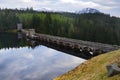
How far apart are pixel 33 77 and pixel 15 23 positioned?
14135cm

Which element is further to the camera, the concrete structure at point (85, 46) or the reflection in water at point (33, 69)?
the concrete structure at point (85, 46)

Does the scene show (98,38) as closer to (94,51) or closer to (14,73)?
(94,51)

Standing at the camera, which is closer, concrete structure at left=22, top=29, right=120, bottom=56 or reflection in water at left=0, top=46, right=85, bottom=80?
reflection in water at left=0, top=46, right=85, bottom=80

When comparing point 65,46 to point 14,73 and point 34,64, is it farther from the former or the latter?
point 14,73

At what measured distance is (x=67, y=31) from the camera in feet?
524

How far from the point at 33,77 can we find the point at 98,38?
95360 millimetres

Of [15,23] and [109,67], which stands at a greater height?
[109,67]

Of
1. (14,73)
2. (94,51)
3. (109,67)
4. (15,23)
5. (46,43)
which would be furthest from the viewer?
(15,23)

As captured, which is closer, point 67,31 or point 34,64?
point 34,64

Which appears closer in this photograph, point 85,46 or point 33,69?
point 33,69

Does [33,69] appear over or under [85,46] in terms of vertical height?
under

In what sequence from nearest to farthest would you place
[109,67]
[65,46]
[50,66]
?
[109,67]
[50,66]
[65,46]

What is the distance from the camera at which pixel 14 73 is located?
45.0 metres

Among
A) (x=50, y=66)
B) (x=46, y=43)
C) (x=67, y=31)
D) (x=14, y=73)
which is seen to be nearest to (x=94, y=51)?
(x=50, y=66)
